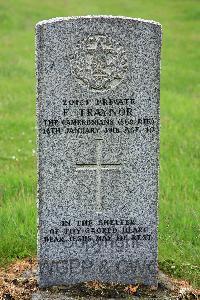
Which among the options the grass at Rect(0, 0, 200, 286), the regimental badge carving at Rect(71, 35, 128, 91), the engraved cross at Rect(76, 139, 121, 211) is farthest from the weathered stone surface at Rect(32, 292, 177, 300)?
the regimental badge carving at Rect(71, 35, 128, 91)

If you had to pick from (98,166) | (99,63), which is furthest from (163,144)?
(99,63)

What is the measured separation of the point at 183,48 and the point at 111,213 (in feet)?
49.2

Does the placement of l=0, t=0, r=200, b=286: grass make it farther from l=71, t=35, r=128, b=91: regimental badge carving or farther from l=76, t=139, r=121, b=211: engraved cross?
l=71, t=35, r=128, b=91: regimental badge carving

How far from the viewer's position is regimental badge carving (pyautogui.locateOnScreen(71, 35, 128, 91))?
501 centimetres

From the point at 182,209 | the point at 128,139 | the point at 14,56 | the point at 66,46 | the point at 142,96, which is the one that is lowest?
the point at 182,209

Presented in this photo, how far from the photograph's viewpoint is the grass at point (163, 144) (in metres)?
6.09

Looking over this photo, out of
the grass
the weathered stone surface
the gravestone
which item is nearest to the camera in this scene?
the gravestone

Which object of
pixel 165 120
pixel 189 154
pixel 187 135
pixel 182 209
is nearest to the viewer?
pixel 182 209

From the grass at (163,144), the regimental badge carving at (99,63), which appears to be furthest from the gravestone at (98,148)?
the grass at (163,144)

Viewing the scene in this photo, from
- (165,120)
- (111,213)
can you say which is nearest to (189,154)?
(165,120)

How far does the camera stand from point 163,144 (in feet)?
32.5

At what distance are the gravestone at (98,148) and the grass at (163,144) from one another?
2.20 feet

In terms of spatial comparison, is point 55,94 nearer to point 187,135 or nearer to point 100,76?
point 100,76

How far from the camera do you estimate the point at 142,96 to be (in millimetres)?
5113
